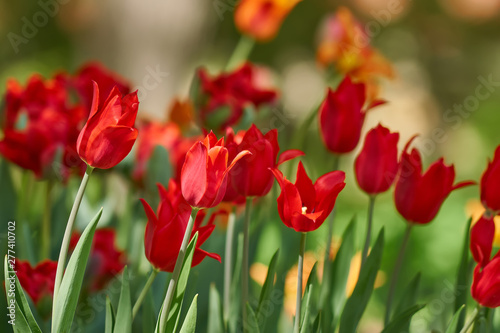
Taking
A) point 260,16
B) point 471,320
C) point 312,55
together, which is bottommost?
point 471,320

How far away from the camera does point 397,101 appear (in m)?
4.02

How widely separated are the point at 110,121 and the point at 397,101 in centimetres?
370

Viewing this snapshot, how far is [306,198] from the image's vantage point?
528mm

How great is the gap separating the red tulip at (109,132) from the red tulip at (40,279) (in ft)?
0.54

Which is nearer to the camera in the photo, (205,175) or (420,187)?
(205,175)

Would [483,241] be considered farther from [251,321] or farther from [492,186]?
[251,321]

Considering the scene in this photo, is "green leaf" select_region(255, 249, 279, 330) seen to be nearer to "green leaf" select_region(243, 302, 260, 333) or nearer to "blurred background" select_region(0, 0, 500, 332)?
"green leaf" select_region(243, 302, 260, 333)

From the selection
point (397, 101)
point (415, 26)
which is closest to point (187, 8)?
point (397, 101)

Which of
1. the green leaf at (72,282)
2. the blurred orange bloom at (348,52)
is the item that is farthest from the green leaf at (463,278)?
the blurred orange bloom at (348,52)

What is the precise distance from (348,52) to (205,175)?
77cm

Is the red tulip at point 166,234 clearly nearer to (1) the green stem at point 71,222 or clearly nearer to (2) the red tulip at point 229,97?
(1) the green stem at point 71,222

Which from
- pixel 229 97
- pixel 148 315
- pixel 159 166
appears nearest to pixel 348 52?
pixel 229 97

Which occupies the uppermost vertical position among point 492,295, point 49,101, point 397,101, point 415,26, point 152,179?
point 415,26

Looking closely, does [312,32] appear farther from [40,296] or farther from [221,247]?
[40,296]
